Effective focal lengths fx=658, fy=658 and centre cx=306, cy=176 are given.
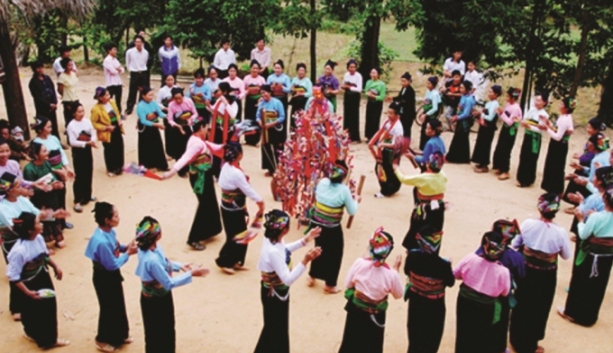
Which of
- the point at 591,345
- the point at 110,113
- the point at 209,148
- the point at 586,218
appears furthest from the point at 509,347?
the point at 110,113

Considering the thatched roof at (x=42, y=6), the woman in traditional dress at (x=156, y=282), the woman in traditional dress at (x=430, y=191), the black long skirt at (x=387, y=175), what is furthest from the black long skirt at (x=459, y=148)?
the woman in traditional dress at (x=156, y=282)

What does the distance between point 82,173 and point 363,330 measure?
17.8ft

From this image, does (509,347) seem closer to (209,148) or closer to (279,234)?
(279,234)

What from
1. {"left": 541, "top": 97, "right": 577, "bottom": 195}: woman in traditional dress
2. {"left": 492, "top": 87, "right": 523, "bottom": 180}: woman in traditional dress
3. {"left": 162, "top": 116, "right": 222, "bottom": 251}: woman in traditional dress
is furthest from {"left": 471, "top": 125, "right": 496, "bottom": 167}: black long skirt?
{"left": 162, "top": 116, "right": 222, "bottom": 251}: woman in traditional dress

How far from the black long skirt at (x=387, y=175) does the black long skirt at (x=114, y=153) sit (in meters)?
4.13

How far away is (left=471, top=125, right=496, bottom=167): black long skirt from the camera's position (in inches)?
448

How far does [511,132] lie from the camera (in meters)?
11.0

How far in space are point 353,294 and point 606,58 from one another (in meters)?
11.6

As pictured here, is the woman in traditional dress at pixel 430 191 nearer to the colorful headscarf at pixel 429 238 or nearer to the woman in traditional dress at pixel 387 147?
the woman in traditional dress at pixel 387 147

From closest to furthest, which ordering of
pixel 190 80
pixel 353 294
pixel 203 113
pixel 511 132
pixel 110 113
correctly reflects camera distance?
pixel 353 294, pixel 110 113, pixel 511 132, pixel 203 113, pixel 190 80

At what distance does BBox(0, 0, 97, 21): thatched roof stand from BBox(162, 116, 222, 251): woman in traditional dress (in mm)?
4060

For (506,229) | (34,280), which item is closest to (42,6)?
(34,280)

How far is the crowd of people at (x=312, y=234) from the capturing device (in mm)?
5555

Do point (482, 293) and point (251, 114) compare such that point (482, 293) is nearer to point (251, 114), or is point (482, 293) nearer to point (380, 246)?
point (380, 246)
